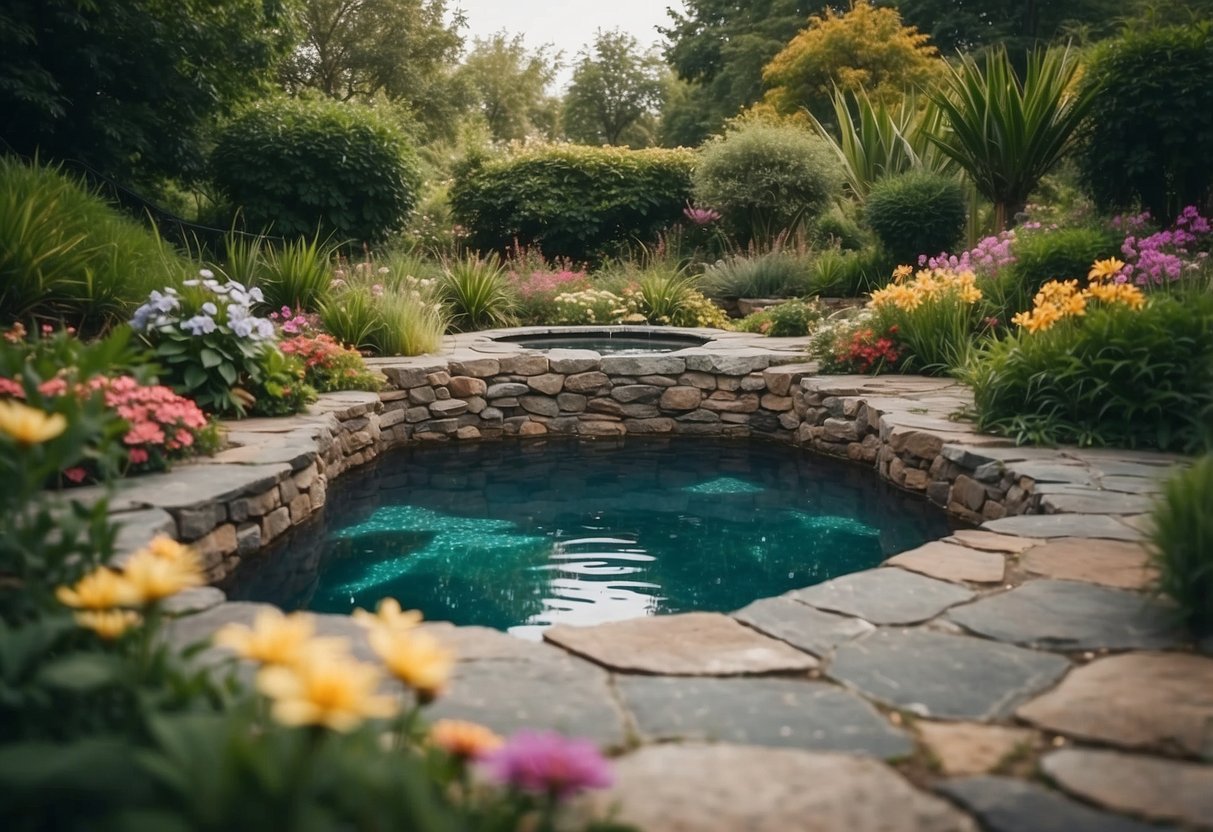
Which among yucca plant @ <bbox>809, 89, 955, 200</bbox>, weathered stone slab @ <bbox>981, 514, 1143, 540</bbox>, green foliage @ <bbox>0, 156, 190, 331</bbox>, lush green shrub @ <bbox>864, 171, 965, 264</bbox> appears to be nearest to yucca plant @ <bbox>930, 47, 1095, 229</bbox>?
lush green shrub @ <bbox>864, 171, 965, 264</bbox>

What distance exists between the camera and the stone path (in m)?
1.37

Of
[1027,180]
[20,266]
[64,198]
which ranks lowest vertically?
[20,266]

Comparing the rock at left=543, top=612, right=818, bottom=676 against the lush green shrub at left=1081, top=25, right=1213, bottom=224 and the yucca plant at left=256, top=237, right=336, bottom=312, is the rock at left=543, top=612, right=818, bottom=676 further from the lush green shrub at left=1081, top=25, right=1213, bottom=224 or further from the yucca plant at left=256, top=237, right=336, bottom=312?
the lush green shrub at left=1081, top=25, right=1213, bottom=224

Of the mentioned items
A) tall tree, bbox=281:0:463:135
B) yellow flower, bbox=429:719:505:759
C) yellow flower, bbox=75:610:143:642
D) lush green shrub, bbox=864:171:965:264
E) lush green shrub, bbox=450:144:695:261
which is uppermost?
tall tree, bbox=281:0:463:135

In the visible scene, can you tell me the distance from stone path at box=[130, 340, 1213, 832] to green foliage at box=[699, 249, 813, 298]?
6739 mm

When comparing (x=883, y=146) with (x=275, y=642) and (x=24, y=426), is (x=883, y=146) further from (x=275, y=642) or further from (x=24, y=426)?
(x=275, y=642)

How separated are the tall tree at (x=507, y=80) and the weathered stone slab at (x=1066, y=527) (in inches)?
1039

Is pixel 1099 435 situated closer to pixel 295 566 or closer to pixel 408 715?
pixel 295 566

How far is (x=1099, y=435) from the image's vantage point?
4.00m

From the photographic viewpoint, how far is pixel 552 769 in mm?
1043

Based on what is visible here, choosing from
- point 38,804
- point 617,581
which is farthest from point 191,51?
point 38,804

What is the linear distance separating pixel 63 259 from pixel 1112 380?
4.94 meters

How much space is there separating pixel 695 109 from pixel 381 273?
21.1 metres

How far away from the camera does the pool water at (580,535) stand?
3217mm
